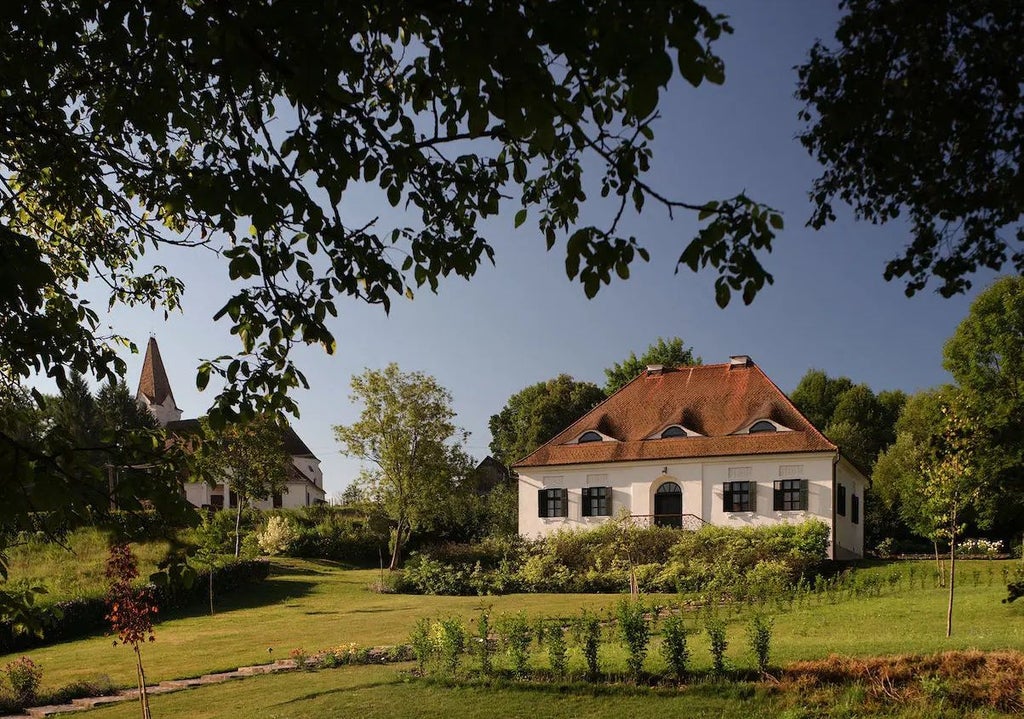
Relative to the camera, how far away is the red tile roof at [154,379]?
68.4 meters

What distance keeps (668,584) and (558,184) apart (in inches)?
856

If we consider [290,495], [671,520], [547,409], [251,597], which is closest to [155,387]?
[290,495]

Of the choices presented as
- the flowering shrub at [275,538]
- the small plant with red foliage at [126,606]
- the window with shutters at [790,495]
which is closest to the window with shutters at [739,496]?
the window with shutters at [790,495]

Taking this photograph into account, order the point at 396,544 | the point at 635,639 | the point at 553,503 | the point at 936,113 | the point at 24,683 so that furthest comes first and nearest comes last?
the point at 553,503 → the point at 396,544 → the point at 24,683 → the point at 635,639 → the point at 936,113

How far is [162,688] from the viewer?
1265 centimetres

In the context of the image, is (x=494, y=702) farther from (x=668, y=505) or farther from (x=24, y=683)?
(x=668, y=505)

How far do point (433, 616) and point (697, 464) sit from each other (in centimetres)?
1421

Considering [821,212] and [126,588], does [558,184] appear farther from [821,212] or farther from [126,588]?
[126,588]

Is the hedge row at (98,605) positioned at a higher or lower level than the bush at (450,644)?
lower

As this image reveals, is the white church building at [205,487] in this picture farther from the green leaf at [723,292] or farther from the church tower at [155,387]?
the green leaf at [723,292]

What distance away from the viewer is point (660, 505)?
31.7 metres

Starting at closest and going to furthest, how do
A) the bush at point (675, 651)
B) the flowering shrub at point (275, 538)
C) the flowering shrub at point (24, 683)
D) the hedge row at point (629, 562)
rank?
the bush at point (675, 651) → the flowering shrub at point (24, 683) → the hedge row at point (629, 562) → the flowering shrub at point (275, 538)

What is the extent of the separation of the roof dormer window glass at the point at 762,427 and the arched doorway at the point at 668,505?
3.41 m

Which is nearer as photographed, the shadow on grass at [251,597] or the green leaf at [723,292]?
the green leaf at [723,292]
